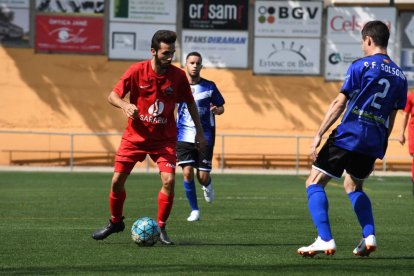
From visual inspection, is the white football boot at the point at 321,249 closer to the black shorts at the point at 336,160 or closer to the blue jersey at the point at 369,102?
the black shorts at the point at 336,160

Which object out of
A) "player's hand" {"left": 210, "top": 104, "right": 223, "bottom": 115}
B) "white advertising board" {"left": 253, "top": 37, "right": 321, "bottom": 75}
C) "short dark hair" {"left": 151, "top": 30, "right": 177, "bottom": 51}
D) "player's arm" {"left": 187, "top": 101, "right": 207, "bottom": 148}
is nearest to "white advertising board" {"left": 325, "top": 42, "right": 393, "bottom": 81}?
"white advertising board" {"left": 253, "top": 37, "right": 321, "bottom": 75}

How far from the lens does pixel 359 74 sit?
9016mm

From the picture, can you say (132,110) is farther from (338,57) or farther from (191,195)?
(338,57)

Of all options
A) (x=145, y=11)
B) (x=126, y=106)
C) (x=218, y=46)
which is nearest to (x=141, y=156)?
(x=126, y=106)

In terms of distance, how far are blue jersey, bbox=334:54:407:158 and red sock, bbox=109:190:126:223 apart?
2413 mm

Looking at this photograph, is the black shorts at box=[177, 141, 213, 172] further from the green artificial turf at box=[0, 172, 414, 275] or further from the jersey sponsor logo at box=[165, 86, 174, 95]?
the jersey sponsor logo at box=[165, 86, 174, 95]

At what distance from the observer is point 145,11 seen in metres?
31.9

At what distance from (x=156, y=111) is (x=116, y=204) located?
1037 mm

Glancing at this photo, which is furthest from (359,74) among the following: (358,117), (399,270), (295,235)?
(295,235)

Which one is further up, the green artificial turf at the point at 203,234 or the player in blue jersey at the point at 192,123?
the player in blue jersey at the point at 192,123

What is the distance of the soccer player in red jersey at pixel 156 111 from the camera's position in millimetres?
10195

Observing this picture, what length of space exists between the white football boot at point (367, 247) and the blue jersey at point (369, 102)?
713 mm

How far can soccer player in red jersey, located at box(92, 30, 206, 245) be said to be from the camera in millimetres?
10195

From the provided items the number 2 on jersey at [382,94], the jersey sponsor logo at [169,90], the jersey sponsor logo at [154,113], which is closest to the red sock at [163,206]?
the jersey sponsor logo at [154,113]
